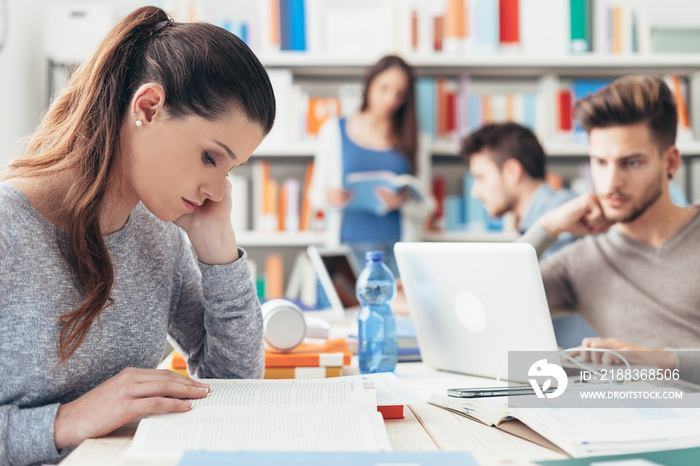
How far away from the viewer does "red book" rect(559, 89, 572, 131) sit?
10.2 feet

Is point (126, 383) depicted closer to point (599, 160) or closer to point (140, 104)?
point (140, 104)

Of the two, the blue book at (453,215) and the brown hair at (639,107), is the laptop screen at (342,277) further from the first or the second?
the blue book at (453,215)

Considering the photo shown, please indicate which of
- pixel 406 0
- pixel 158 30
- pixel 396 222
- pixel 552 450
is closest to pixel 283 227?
pixel 396 222

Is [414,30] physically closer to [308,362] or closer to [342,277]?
[342,277]

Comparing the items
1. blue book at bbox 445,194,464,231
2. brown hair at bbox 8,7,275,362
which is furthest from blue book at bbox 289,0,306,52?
brown hair at bbox 8,7,275,362

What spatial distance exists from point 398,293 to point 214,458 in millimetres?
1279

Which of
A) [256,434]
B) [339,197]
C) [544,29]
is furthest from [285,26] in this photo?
[256,434]

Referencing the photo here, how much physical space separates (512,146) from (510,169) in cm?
8

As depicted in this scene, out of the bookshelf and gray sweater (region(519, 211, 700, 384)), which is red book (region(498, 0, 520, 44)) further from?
gray sweater (region(519, 211, 700, 384))

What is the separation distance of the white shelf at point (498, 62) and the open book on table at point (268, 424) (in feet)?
7.96

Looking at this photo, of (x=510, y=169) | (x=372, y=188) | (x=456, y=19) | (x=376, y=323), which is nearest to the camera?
(x=376, y=323)

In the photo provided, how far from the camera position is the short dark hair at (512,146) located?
2191mm

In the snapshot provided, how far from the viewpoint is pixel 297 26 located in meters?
3.08

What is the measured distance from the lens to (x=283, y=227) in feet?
Result: 10.2
